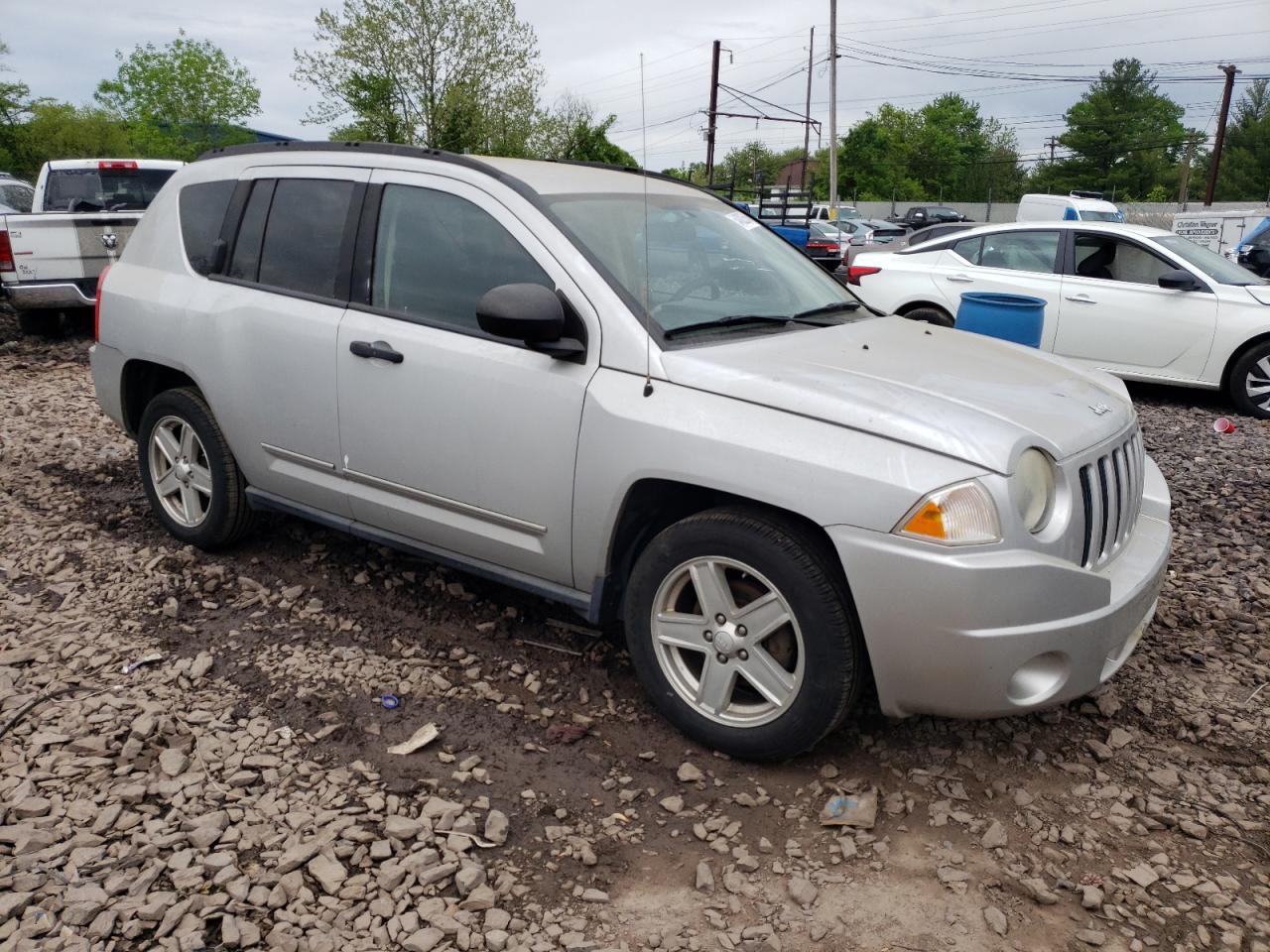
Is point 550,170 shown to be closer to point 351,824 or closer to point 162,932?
point 351,824

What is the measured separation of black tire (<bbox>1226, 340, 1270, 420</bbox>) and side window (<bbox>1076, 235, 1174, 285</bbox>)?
0.95m

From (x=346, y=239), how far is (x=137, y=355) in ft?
4.65

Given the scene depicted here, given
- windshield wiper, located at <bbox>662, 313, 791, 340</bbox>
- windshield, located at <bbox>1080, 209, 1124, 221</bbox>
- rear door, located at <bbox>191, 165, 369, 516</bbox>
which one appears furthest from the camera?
windshield, located at <bbox>1080, 209, 1124, 221</bbox>

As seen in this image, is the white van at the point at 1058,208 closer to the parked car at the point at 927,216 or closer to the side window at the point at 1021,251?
the side window at the point at 1021,251

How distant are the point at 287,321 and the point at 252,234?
22.1 inches

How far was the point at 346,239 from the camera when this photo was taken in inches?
158

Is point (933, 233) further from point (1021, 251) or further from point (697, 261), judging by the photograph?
point (697, 261)

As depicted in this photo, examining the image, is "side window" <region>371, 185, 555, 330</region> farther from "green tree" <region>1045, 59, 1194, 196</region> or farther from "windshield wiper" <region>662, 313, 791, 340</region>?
"green tree" <region>1045, 59, 1194, 196</region>

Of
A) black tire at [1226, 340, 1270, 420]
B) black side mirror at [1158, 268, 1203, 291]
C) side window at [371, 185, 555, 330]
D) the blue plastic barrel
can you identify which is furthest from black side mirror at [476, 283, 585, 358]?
black tire at [1226, 340, 1270, 420]

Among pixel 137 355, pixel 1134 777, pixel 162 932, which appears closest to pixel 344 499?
pixel 137 355

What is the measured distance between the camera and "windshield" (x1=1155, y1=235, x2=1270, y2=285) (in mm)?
8648

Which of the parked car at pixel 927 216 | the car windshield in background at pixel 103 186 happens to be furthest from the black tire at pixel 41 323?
the parked car at pixel 927 216

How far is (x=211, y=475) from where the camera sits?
461 centimetres

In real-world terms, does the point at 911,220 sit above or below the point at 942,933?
above
